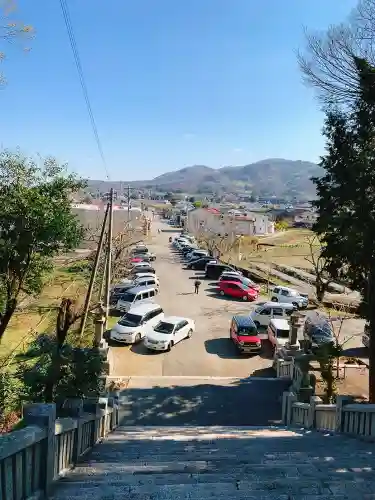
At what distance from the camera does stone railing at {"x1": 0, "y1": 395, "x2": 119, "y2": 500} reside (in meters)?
3.47

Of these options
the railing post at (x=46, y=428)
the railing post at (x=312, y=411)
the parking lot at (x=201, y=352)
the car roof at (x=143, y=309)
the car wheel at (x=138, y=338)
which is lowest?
the parking lot at (x=201, y=352)

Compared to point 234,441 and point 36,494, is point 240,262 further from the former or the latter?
point 36,494

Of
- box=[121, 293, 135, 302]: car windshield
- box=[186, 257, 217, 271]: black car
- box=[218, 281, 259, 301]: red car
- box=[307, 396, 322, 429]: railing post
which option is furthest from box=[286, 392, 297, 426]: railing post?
box=[186, 257, 217, 271]: black car

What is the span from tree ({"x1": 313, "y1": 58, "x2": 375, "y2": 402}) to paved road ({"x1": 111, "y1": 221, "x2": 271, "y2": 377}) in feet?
16.9

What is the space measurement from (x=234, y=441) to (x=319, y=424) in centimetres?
234

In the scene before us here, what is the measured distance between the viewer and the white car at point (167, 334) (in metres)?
A: 17.5

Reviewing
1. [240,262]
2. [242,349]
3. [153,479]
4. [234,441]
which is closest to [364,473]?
[153,479]

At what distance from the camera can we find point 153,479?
4570 mm

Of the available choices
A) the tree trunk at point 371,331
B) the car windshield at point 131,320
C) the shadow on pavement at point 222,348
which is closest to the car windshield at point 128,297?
the car windshield at point 131,320

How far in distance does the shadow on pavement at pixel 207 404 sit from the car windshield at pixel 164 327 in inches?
153

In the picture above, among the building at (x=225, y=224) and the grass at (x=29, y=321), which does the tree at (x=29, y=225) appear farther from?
the building at (x=225, y=224)

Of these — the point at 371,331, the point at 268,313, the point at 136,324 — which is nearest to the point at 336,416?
the point at 371,331

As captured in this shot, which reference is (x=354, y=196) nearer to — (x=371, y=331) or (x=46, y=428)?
(x=371, y=331)

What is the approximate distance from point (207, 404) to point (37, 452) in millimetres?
9714
